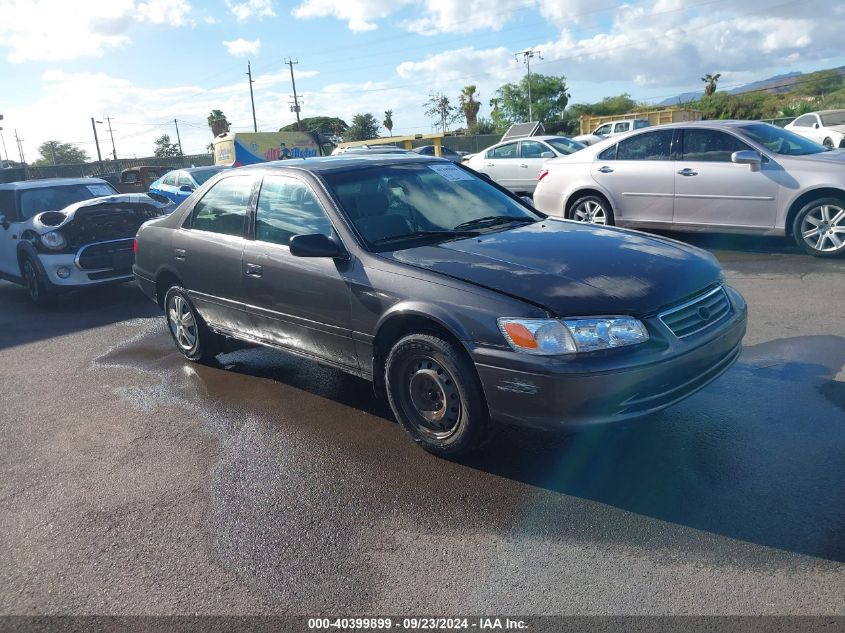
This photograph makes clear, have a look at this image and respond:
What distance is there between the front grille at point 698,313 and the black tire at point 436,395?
1.00m

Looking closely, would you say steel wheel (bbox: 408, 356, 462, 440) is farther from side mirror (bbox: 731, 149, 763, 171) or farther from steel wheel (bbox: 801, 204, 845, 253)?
steel wheel (bbox: 801, 204, 845, 253)

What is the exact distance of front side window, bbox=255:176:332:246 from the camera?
4480 millimetres

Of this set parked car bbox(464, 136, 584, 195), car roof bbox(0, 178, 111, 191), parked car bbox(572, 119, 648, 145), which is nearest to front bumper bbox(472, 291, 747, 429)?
car roof bbox(0, 178, 111, 191)

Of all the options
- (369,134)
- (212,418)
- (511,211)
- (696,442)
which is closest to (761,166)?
(511,211)

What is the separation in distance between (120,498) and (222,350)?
2.30 m

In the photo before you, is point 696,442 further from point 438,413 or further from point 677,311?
point 438,413

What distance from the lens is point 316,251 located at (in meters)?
4.06

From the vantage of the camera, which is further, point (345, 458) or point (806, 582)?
point (345, 458)

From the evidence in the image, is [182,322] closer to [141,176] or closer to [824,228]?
[824,228]

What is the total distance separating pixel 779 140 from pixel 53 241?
889 centimetres

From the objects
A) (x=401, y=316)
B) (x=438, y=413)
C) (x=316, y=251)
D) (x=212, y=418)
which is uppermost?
(x=316, y=251)

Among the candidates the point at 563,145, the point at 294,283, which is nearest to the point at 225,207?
the point at 294,283

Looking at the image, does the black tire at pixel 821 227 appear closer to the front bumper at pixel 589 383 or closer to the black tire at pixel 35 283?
the front bumper at pixel 589 383

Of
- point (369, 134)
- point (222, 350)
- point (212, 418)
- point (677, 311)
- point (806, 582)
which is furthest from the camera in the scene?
point (369, 134)
